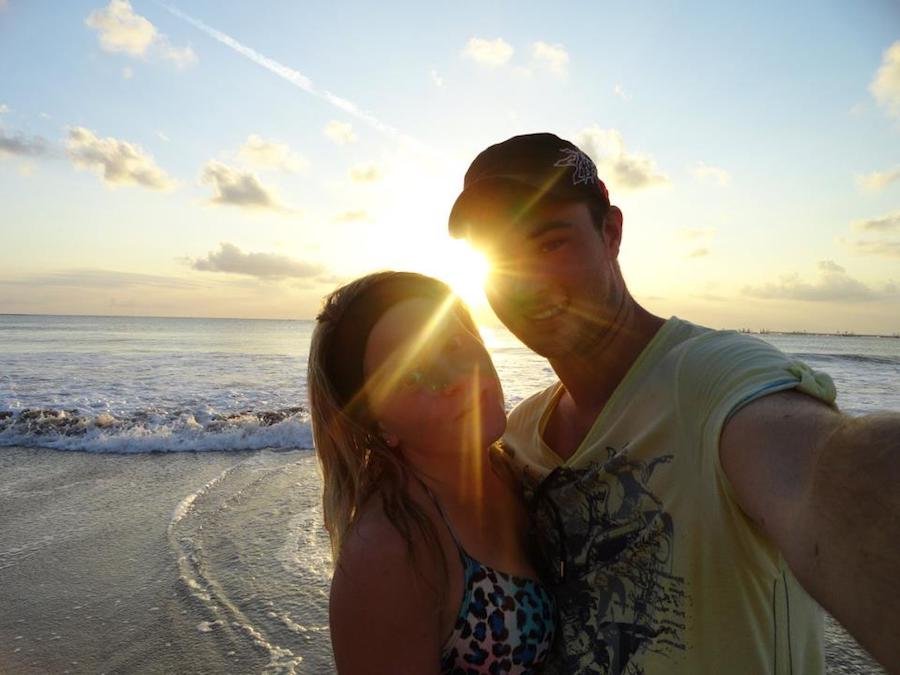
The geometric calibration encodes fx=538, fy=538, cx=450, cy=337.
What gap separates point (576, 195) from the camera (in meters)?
2.40

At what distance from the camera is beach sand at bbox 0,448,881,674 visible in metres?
4.24

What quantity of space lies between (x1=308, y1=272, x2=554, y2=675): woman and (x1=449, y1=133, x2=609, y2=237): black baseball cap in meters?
0.53

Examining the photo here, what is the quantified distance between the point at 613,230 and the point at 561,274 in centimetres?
44

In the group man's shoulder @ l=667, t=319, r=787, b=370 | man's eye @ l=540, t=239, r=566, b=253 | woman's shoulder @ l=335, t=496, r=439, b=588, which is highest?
man's eye @ l=540, t=239, r=566, b=253

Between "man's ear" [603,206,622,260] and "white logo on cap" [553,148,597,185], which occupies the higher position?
"white logo on cap" [553,148,597,185]

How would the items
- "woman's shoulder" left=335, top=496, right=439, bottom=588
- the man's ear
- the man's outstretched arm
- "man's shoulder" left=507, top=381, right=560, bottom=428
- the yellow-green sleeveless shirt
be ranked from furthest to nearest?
"man's shoulder" left=507, top=381, right=560, bottom=428
the man's ear
"woman's shoulder" left=335, top=496, right=439, bottom=588
the yellow-green sleeveless shirt
the man's outstretched arm

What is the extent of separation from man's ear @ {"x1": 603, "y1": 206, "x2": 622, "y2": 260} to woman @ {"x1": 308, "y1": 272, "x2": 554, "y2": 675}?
30.8 inches

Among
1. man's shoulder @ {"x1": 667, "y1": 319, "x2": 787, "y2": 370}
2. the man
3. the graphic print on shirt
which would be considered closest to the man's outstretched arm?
the man

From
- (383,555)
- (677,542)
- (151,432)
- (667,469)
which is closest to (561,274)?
(667,469)

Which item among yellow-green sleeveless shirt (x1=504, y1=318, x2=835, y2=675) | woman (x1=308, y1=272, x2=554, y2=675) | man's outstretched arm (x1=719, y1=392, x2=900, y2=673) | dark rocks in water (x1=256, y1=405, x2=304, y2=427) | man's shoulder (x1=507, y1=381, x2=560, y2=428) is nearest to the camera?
man's outstretched arm (x1=719, y1=392, x2=900, y2=673)

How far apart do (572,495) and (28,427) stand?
14029 mm

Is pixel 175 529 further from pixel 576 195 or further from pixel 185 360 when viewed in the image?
pixel 185 360

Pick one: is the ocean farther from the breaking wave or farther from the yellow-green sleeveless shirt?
the yellow-green sleeveless shirt

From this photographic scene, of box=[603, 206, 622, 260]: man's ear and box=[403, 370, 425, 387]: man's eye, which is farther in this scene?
box=[603, 206, 622, 260]: man's ear
